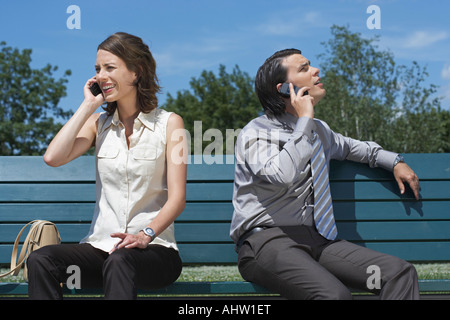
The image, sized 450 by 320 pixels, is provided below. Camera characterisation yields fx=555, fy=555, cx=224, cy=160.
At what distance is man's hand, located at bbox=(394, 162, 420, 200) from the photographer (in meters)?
3.95

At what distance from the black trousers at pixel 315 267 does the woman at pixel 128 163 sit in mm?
517

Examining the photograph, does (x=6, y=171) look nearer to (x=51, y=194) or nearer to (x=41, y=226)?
(x=51, y=194)

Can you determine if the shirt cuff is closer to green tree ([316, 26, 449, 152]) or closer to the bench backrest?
the bench backrest

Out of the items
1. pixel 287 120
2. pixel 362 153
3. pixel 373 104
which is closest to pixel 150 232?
pixel 287 120

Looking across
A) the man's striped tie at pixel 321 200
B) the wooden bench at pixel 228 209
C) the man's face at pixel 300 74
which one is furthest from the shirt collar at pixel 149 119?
the man's striped tie at pixel 321 200

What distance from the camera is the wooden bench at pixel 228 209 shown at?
4074 mm

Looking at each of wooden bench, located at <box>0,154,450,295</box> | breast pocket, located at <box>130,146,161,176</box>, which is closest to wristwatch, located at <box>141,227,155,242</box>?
breast pocket, located at <box>130,146,161,176</box>

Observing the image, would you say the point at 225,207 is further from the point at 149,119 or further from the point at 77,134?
the point at 77,134

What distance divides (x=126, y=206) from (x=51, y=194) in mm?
1047

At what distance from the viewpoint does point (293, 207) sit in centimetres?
332

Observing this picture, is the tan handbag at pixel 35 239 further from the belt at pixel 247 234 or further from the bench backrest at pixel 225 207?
the belt at pixel 247 234
